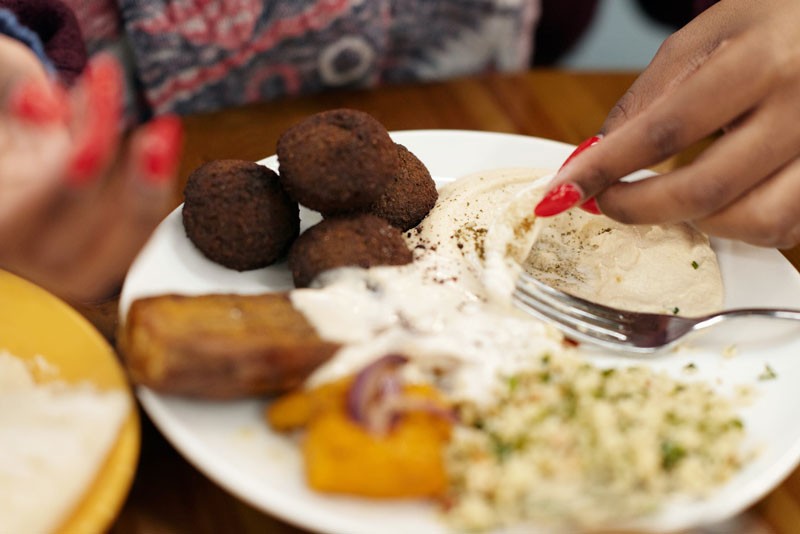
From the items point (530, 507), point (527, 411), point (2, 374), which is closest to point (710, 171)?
point (527, 411)

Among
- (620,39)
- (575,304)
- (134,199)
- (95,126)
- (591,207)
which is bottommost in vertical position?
(620,39)

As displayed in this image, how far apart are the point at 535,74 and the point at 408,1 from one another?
1.57ft

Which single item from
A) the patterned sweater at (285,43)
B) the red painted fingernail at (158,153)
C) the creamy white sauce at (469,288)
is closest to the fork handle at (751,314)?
the creamy white sauce at (469,288)

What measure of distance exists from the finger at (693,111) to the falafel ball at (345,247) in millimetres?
446

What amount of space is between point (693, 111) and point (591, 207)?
305mm

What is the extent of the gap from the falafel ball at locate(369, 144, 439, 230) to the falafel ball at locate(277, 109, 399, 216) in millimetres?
113

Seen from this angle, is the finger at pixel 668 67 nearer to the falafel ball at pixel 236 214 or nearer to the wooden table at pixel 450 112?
the wooden table at pixel 450 112

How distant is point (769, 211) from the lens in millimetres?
1540

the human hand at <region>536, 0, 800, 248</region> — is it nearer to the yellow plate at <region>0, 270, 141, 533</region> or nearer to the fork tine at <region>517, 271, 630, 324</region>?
the fork tine at <region>517, 271, 630, 324</region>

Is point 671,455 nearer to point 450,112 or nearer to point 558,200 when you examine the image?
point 558,200

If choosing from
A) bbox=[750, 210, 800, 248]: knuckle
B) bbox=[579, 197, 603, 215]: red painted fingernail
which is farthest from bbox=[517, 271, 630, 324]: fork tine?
bbox=[750, 210, 800, 248]: knuckle

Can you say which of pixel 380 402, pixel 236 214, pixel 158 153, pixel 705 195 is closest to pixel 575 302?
pixel 705 195

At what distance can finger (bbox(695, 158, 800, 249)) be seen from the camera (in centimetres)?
154

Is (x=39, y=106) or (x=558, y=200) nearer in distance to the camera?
(x=39, y=106)
